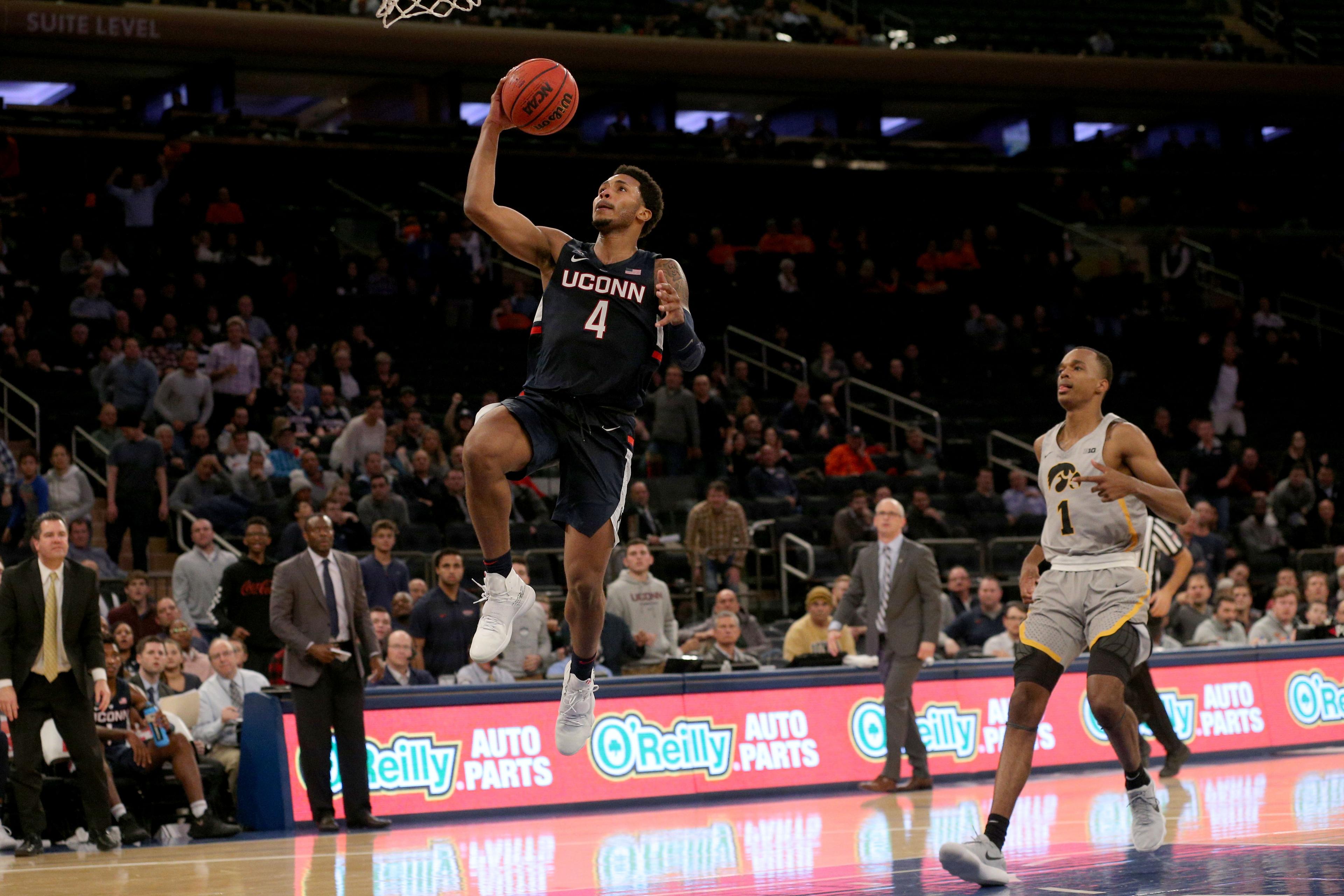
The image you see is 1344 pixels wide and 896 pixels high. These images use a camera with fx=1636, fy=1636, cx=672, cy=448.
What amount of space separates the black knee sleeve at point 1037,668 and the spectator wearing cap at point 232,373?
37.4 ft

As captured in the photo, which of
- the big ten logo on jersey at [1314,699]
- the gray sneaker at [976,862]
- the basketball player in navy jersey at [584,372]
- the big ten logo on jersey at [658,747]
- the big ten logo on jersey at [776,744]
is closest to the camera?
the basketball player in navy jersey at [584,372]

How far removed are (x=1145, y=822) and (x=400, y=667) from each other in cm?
596

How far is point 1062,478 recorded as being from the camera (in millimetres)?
7859

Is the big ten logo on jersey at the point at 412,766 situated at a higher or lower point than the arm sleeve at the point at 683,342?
lower

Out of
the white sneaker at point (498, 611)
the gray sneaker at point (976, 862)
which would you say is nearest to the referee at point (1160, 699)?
the gray sneaker at point (976, 862)

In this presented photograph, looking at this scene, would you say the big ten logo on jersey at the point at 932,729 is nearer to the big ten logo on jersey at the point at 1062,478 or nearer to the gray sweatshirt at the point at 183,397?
the big ten logo on jersey at the point at 1062,478

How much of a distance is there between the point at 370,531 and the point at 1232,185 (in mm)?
19657

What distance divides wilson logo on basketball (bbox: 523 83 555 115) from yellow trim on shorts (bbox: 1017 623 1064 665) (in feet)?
10.8

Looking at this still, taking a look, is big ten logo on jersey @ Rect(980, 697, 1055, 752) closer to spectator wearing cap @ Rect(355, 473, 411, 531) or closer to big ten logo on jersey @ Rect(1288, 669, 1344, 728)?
big ten logo on jersey @ Rect(1288, 669, 1344, 728)

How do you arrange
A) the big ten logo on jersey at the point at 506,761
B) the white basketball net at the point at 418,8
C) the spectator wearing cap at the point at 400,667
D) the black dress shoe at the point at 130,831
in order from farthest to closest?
the spectator wearing cap at the point at 400,667 < the big ten logo on jersey at the point at 506,761 < the black dress shoe at the point at 130,831 < the white basketball net at the point at 418,8

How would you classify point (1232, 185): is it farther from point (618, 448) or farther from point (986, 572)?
point (618, 448)

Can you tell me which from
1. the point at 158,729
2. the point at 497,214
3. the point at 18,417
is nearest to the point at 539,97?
the point at 497,214

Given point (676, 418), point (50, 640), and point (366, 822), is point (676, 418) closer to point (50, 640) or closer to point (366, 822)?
point (366, 822)

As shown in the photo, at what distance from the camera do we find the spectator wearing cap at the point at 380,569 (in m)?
13.0
